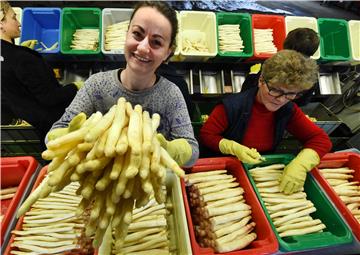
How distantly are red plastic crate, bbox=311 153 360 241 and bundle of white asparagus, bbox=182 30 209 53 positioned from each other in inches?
76.5

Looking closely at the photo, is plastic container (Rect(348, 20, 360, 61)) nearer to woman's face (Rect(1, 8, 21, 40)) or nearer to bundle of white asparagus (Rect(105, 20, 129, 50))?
bundle of white asparagus (Rect(105, 20, 129, 50))

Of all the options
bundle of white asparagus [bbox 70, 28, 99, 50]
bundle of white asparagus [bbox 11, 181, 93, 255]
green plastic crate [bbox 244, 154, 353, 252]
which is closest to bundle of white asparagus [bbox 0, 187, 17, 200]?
bundle of white asparagus [bbox 11, 181, 93, 255]

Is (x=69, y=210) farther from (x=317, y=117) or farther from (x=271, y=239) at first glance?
(x=317, y=117)

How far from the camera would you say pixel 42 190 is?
3.02 feet

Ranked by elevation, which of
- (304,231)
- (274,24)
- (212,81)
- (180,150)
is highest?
(274,24)

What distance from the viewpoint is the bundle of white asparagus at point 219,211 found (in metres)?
1.52

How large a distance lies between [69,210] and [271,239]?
1.15 m

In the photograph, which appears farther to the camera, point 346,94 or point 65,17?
point 346,94

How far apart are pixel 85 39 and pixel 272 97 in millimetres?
2503

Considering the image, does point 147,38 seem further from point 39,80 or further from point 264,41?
point 264,41

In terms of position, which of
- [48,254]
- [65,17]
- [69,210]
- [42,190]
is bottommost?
[48,254]

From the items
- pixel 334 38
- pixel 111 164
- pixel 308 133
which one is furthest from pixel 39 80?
pixel 334 38

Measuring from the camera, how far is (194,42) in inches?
131

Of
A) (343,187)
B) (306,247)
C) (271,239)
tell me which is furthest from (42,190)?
(343,187)
